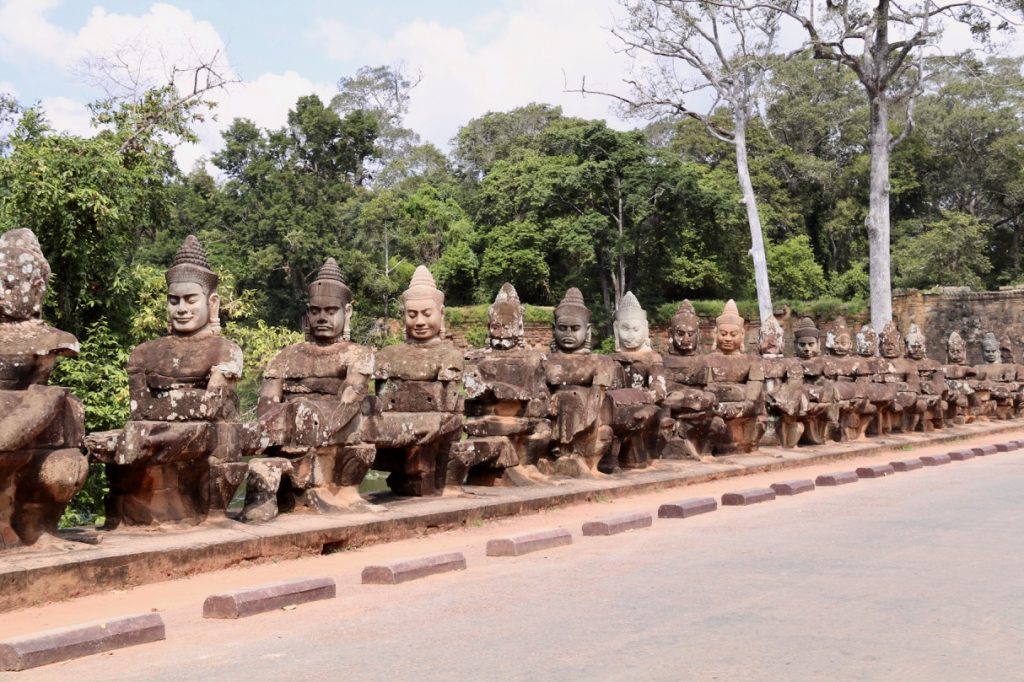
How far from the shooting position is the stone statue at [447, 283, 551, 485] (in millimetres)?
10633

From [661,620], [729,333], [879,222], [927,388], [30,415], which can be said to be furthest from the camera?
[879,222]

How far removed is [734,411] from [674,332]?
1.29m

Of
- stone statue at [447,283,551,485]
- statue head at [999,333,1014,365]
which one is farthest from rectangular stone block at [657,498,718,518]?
statue head at [999,333,1014,365]

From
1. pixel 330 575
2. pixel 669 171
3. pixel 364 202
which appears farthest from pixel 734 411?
pixel 364 202

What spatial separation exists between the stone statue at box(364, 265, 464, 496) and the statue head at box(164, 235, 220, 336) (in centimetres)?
171

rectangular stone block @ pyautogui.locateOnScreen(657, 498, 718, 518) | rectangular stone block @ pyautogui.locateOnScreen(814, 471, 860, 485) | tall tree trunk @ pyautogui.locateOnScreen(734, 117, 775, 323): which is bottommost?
rectangular stone block @ pyautogui.locateOnScreen(814, 471, 860, 485)

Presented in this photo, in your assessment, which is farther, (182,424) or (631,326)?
(631,326)

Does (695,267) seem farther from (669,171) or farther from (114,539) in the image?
(114,539)

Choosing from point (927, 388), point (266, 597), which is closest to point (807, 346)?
point (927, 388)

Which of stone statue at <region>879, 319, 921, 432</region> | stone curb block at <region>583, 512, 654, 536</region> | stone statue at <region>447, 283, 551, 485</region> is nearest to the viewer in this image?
stone curb block at <region>583, 512, 654, 536</region>

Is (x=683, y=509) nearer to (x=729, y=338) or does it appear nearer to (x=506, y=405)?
(x=506, y=405)

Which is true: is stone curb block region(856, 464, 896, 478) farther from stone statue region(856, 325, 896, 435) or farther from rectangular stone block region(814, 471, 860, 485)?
stone statue region(856, 325, 896, 435)

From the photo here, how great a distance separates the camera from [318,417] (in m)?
8.17

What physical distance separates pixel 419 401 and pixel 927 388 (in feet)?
48.0
